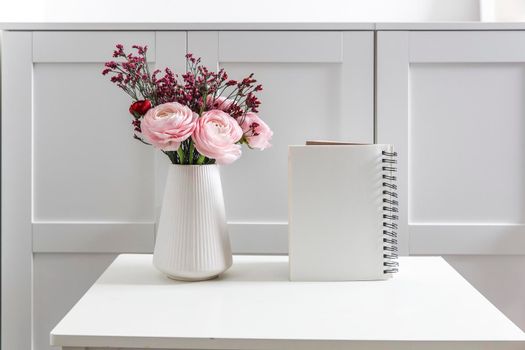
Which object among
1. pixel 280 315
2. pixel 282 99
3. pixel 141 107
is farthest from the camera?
pixel 282 99

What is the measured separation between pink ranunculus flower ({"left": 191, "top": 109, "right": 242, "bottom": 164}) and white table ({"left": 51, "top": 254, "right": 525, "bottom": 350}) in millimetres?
236

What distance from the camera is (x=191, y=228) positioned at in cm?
96

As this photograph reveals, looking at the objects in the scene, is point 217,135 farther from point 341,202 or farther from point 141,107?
point 341,202

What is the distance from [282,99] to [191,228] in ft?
1.74

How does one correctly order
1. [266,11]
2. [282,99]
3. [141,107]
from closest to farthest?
[141,107], [282,99], [266,11]

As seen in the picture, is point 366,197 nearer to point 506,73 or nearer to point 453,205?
point 453,205

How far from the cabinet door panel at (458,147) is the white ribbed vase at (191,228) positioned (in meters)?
0.57

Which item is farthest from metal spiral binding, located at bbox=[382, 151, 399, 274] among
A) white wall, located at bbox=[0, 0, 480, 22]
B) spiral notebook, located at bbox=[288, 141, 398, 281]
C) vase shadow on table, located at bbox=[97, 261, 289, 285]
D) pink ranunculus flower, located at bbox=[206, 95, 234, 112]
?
white wall, located at bbox=[0, 0, 480, 22]

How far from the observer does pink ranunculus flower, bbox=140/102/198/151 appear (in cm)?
89

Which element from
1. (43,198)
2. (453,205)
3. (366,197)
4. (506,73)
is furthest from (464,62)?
(43,198)

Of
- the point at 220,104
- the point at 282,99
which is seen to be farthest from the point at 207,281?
the point at 282,99

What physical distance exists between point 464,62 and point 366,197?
583 millimetres

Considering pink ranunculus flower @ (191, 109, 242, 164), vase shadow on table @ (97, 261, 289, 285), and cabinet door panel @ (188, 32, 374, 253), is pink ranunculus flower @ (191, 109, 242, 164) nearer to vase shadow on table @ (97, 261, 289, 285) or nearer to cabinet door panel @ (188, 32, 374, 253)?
vase shadow on table @ (97, 261, 289, 285)

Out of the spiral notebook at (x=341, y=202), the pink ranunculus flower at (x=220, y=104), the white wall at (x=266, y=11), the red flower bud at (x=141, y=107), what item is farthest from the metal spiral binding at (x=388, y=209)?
the white wall at (x=266, y=11)
